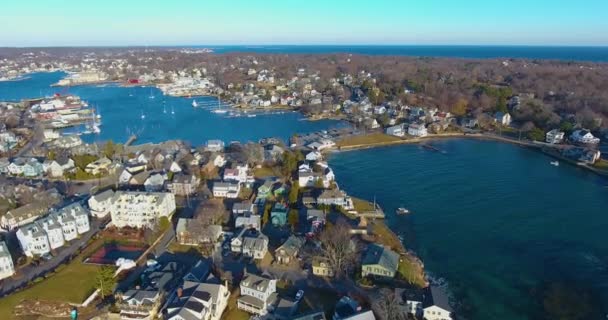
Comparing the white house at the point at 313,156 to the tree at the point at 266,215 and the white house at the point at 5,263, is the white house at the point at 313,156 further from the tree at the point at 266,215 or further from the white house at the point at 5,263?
the white house at the point at 5,263

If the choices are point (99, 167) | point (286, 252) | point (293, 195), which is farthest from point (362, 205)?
point (99, 167)

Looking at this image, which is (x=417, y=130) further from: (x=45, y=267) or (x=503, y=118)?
(x=45, y=267)

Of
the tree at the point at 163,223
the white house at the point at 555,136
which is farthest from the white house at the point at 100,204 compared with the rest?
the white house at the point at 555,136

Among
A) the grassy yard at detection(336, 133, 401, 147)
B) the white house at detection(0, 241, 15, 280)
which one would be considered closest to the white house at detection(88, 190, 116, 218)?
the white house at detection(0, 241, 15, 280)

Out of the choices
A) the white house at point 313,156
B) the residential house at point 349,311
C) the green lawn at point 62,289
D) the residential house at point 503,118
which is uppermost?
the residential house at point 503,118

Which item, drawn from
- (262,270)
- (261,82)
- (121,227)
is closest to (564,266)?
(262,270)

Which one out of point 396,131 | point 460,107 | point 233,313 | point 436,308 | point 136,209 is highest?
point 460,107
